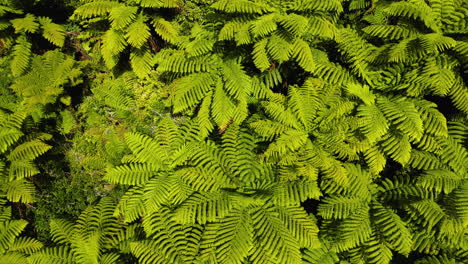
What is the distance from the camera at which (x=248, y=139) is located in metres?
5.08

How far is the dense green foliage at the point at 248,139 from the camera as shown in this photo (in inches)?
174

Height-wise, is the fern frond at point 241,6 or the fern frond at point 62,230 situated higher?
the fern frond at point 241,6

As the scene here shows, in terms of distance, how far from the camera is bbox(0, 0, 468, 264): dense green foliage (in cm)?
443

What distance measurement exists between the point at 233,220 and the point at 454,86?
369 centimetres

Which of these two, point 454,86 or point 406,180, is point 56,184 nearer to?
point 406,180

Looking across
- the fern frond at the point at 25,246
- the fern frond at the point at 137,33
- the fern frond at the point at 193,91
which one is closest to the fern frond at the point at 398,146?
the fern frond at the point at 193,91

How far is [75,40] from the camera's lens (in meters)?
6.54

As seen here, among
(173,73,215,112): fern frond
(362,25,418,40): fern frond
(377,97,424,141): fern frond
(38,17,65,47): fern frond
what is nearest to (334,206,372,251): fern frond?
(377,97,424,141): fern frond

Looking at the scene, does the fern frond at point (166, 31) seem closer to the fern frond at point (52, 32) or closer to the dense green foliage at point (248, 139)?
the dense green foliage at point (248, 139)

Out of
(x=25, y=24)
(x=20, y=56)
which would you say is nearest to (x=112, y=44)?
(x=25, y=24)

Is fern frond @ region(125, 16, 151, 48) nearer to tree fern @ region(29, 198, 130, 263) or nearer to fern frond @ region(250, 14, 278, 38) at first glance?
fern frond @ region(250, 14, 278, 38)

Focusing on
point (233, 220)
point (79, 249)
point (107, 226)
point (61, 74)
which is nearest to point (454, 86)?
point (233, 220)

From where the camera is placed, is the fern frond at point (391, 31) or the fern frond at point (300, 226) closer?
the fern frond at point (300, 226)

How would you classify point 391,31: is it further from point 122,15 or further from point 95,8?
point 95,8
